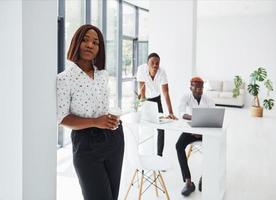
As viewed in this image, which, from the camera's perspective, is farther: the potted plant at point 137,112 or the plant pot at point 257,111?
the plant pot at point 257,111

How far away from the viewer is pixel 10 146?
1.31 m

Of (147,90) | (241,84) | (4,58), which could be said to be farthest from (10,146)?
(241,84)

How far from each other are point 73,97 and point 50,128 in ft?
0.73

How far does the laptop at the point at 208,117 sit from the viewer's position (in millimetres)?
3023

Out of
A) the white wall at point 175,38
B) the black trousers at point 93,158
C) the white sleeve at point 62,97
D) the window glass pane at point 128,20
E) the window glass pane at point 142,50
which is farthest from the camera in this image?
the window glass pane at point 142,50

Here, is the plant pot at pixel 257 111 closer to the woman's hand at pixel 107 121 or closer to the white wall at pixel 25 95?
the woman's hand at pixel 107 121

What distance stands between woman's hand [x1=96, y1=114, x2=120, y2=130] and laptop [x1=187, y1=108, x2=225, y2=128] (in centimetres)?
151

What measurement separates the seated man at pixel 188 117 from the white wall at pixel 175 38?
120 centimetres

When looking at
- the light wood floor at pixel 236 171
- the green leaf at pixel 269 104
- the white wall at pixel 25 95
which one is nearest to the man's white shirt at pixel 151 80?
the light wood floor at pixel 236 171

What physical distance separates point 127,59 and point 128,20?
107 cm

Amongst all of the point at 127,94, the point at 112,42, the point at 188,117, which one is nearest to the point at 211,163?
the point at 188,117

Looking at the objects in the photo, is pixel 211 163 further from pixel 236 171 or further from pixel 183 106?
pixel 236 171

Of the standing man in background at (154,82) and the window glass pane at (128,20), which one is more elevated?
the window glass pane at (128,20)

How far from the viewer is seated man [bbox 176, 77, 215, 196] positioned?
3.33 m
